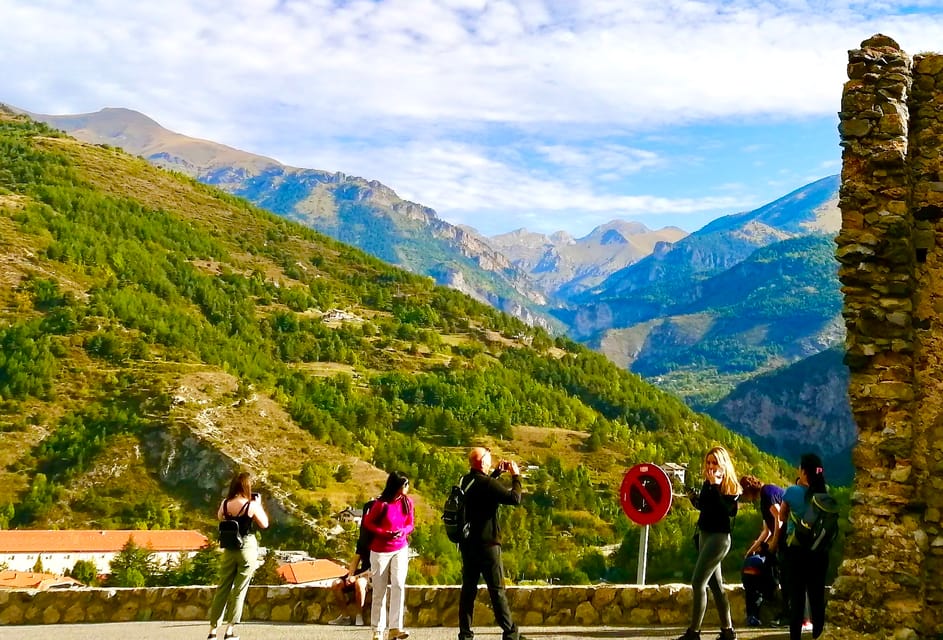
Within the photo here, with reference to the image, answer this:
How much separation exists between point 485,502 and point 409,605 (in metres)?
3.81

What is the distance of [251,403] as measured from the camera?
440 feet

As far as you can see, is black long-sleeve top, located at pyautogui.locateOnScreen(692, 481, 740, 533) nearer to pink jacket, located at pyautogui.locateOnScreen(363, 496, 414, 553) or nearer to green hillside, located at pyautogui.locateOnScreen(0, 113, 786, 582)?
pink jacket, located at pyautogui.locateOnScreen(363, 496, 414, 553)

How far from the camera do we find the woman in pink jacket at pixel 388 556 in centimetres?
862

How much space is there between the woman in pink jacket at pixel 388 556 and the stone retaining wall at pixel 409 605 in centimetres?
240

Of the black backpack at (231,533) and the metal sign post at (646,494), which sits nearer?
the black backpack at (231,533)

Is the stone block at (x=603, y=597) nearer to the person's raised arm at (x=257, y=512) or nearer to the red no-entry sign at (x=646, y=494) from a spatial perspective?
the red no-entry sign at (x=646, y=494)

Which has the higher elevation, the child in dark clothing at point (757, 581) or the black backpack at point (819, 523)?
the black backpack at point (819, 523)

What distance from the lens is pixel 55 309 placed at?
14462cm

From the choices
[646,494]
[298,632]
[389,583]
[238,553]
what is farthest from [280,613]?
[646,494]

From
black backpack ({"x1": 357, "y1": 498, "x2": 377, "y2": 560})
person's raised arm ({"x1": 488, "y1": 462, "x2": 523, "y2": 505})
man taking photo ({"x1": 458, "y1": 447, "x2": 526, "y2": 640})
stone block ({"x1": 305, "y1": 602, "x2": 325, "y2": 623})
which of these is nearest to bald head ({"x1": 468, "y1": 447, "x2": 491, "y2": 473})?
man taking photo ({"x1": 458, "y1": 447, "x2": 526, "y2": 640})

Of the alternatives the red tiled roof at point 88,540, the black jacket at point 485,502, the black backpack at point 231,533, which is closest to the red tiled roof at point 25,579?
the red tiled roof at point 88,540

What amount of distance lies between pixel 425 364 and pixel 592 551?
84286 millimetres

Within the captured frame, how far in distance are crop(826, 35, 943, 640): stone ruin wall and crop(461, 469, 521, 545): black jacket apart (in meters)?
3.34

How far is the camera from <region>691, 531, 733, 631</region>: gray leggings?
8094 millimetres
